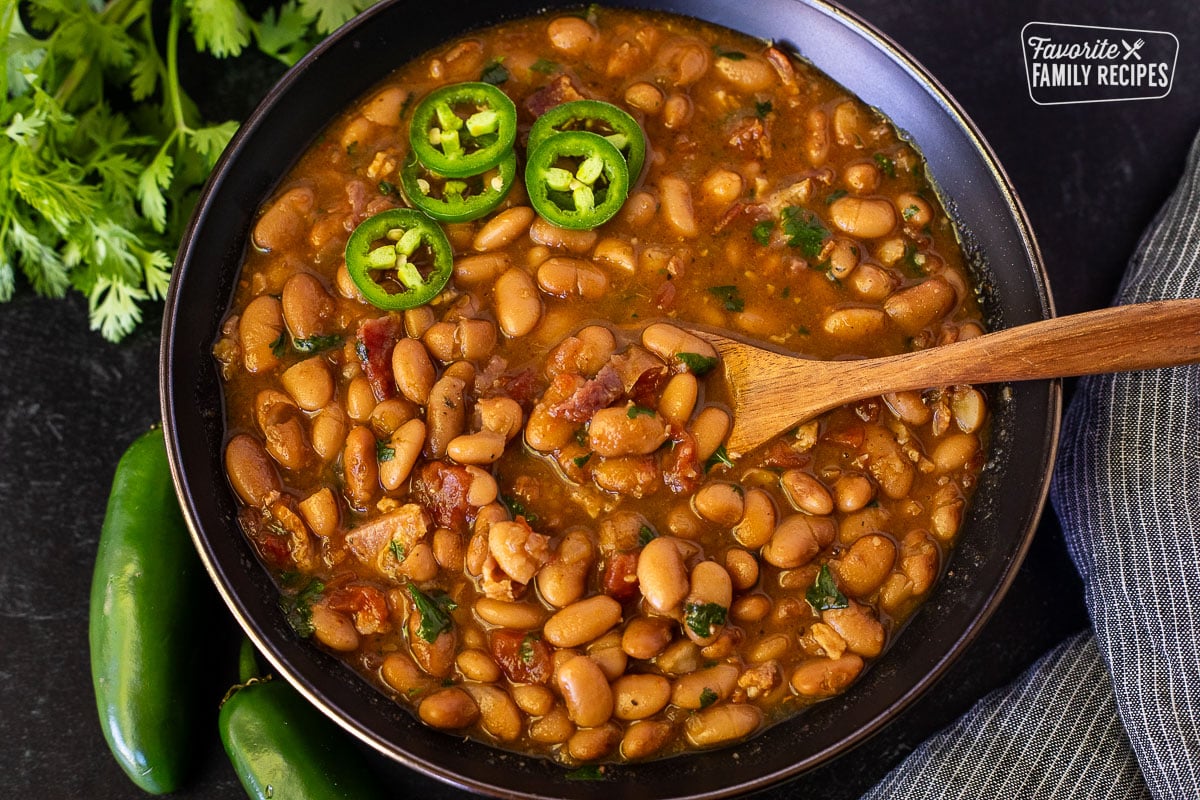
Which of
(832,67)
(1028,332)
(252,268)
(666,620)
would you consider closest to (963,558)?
(1028,332)

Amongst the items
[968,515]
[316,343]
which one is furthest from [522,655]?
[968,515]

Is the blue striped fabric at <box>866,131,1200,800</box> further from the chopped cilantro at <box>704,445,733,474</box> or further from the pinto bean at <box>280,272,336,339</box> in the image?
the pinto bean at <box>280,272,336,339</box>

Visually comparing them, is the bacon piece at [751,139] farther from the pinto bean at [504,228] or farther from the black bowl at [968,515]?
the pinto bean at [504,228]

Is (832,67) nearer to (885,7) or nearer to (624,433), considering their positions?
(885,7)

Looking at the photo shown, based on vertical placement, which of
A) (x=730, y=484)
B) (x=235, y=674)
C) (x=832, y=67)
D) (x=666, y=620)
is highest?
(x=832, y=67)

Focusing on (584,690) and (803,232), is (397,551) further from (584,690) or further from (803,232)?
(803,232)

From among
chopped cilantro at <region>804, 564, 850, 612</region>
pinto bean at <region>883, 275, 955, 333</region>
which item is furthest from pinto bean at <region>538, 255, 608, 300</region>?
chopped cilantro at <region>804, 564, 850, 612</region>
